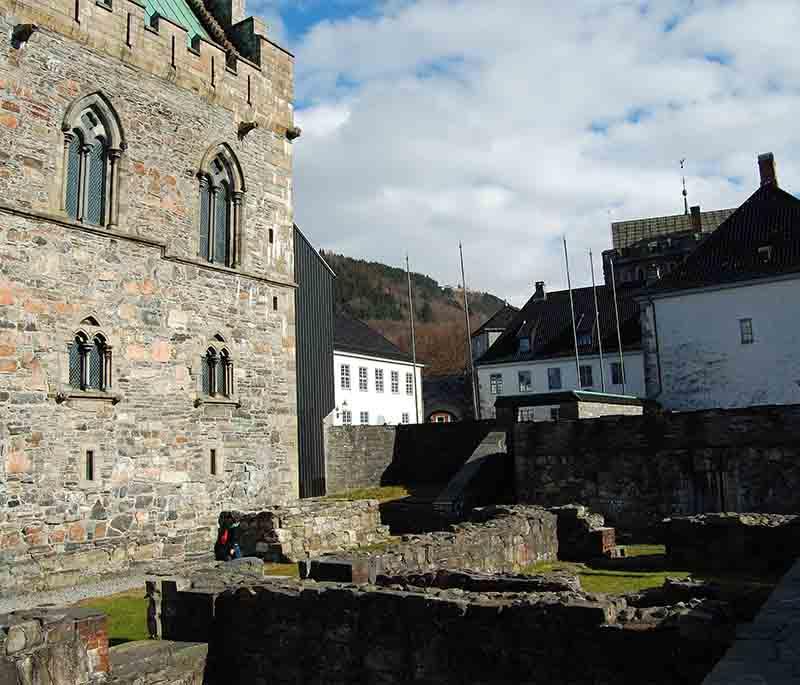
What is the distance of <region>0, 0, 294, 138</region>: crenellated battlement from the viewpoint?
659 inches

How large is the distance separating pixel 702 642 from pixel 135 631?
813 cm

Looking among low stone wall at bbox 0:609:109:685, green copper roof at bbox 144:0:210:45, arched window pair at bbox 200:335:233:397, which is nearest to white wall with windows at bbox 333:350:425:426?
arched window pair at bbox 200:335:233:397

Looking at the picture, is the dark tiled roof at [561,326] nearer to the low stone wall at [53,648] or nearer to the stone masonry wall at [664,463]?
the stone masonry wall at [664,463]

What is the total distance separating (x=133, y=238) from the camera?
17.6 metres

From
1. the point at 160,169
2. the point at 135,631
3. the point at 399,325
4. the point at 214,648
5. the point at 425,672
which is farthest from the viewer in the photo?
the point at 399,325

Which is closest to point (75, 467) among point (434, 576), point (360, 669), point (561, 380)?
point (434, 576)

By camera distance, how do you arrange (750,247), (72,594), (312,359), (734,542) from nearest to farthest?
(734,542) → (72,594) → (312,359) → (750,247)

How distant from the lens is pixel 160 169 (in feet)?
61.0

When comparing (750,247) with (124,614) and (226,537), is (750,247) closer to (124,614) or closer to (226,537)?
(226,537)

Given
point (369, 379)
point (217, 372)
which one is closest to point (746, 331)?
point (217, 372)

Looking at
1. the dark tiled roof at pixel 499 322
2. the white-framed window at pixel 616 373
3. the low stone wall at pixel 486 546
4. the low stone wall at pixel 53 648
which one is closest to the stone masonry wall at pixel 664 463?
the low stone wall at pixel 486 546

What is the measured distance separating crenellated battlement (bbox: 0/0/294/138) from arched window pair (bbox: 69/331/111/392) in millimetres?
6102

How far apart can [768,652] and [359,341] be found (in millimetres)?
41818

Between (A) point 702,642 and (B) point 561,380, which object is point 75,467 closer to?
(A) point 702,642
